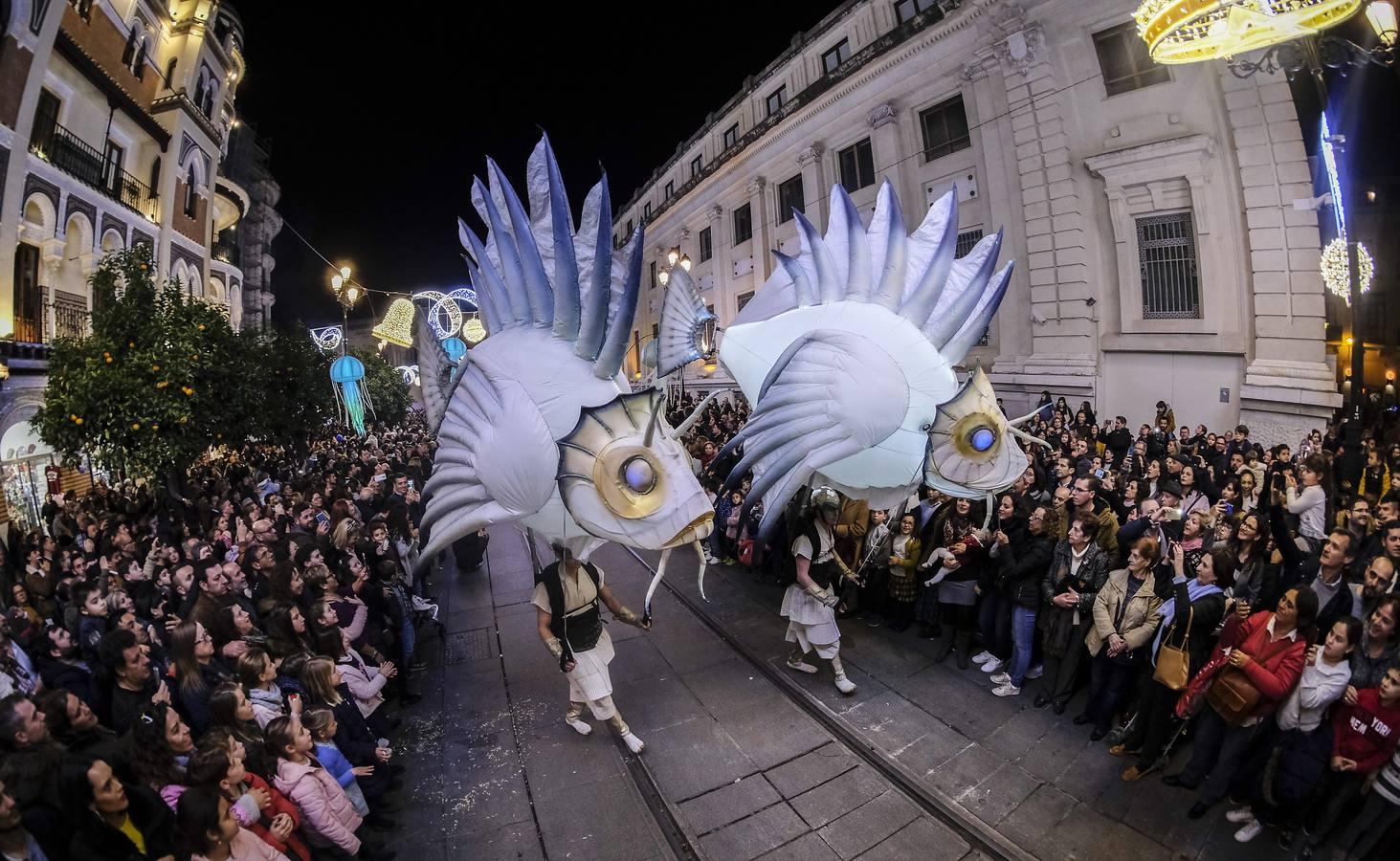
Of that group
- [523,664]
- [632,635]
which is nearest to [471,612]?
[523,664]

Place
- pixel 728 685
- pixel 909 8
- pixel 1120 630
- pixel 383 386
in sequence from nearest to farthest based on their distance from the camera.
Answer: pixel 1120 630 → pixel 728 685 → pixel 909 8 → pixel 383 386

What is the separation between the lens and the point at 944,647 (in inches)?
239

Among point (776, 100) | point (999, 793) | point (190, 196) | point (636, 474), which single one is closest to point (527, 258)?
point (636, 474)

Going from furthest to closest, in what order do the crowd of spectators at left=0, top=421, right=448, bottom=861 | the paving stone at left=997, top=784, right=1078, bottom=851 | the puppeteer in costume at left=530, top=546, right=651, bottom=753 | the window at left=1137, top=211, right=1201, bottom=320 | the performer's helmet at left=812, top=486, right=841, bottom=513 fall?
the window at left=1137, top=211, right=1201, bottom=320
the performer's helmet at left=812, top=486, right=841, bottom=513
the puppeteer in costume at left=530, top=546, right=651, bottom=753
the paving stone at left=997, top=784, right=1078, bottom=851
the crowd of spectators at left=0, top=421, right=448, bottom=861

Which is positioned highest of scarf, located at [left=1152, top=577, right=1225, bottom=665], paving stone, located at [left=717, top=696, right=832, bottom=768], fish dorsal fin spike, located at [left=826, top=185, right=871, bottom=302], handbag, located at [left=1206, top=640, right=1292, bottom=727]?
fish dorsal fin spike, located at [left=826, top=185, right=871, bottom=302]

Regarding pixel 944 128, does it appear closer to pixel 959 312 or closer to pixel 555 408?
pixel 959 312

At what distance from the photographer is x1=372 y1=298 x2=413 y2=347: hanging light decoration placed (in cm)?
1998

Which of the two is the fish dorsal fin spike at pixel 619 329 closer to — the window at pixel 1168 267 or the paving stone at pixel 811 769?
the paving stone at pixel 811 769

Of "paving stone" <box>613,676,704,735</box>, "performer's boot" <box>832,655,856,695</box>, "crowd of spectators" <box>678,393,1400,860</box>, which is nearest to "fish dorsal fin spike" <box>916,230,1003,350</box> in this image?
"crowd of spectators" <box>678,393,1400,860</box>

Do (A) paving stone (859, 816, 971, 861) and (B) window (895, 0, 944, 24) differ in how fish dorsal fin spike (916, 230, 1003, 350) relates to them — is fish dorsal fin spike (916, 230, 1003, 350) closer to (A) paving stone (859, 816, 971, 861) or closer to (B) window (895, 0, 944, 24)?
(A) paving stone (859, 816, 971, 861)

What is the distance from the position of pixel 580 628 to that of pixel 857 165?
1895cm

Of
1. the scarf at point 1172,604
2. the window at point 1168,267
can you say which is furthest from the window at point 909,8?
the scarf at point 1172,604

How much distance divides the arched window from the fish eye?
21.5 metres

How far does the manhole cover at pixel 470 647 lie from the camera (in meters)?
6.55
